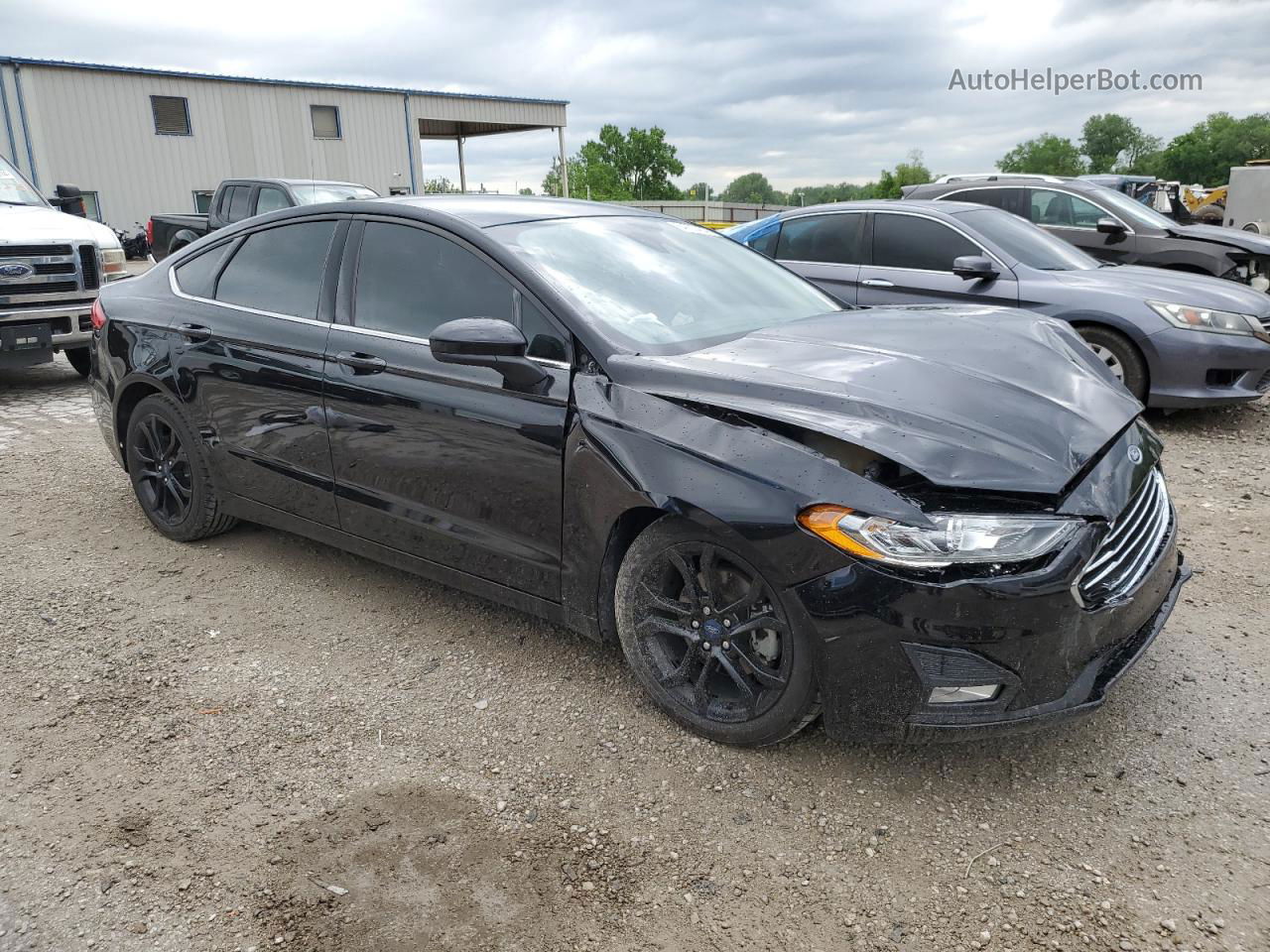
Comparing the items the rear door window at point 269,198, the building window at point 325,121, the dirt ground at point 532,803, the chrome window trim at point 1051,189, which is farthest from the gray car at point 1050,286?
the building window at point 325,121

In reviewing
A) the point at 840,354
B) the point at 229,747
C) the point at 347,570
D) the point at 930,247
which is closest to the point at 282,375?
the point at 347,570

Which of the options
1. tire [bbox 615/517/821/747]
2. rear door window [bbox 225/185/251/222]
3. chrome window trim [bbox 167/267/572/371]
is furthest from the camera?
rear door window [bbox 225/185/251/222]

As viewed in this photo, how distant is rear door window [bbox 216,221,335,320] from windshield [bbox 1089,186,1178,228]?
8.11 metres

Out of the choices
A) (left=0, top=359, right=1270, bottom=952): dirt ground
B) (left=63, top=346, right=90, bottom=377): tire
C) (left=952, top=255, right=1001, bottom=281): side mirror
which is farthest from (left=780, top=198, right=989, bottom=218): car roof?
(left=63, top=346, right=90, bottom=377): tire

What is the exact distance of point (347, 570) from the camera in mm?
4250

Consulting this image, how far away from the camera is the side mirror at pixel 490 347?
291cm

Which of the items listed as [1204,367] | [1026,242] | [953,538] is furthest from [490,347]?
[1026,242]

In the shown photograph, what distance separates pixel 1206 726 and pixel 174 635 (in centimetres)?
363

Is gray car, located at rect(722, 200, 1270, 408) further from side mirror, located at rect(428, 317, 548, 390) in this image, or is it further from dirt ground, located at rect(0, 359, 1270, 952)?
side mirror, located at rect(428, 317, 548, 390)

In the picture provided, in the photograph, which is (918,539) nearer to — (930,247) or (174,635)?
(174,635)

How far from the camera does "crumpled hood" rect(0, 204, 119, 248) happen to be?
765 cm

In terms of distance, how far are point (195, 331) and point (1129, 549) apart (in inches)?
147

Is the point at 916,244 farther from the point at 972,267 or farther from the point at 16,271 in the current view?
the point at 16,271

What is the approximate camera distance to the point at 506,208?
11.9 feet
